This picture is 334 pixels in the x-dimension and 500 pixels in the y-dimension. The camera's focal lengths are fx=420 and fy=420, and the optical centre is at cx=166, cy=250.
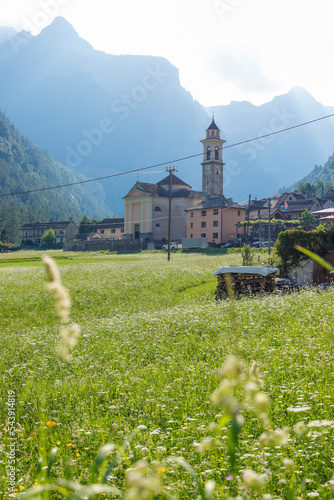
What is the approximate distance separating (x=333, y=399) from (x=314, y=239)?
68.5 ft

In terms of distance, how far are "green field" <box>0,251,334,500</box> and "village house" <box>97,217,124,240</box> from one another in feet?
292

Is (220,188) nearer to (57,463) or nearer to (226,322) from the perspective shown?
(226,322)

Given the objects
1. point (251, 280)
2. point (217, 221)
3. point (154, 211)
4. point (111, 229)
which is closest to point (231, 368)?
point (251, 280)

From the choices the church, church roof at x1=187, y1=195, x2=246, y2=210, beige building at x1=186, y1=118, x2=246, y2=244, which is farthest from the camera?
the church

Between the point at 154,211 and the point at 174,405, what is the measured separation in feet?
270

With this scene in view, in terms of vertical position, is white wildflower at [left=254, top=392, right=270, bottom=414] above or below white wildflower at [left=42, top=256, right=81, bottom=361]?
below

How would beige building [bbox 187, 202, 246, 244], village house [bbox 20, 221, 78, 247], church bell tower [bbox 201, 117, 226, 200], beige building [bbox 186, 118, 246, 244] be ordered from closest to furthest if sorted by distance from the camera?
beige building [bbox 187, 202, 246, 244] → beige building [bbox 186, 118, 246, 244] → church bell tower [bbox 201, 117, 226, 200] → village house [bbox 20, 221, 78, 247]

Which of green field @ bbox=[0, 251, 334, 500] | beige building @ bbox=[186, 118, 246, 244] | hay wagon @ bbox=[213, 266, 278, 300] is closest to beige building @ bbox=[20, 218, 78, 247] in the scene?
beige building @ bbox=[186, 118, 246, 244]

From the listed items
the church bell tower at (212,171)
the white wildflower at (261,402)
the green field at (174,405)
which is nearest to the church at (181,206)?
the church bell tower at (212,171)

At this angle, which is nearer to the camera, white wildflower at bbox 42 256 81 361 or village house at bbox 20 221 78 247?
white wildflower at bbox 42 256 81 361

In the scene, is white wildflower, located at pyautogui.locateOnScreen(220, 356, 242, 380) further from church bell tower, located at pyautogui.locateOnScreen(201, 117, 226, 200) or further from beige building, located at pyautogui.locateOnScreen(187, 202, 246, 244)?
church bell tower, located at pyautogui.locateOnScreen(201, 117, 226, 200)

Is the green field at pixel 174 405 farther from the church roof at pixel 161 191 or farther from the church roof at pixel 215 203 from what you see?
the church roof at pixel 161 191

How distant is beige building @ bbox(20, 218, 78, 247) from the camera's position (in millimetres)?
119125

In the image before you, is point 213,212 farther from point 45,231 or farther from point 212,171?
point 45,231
